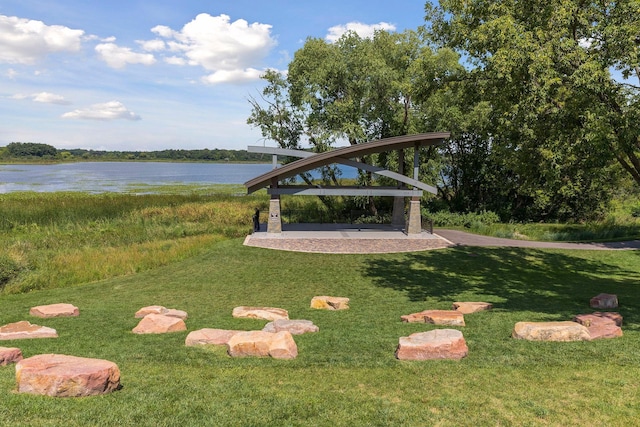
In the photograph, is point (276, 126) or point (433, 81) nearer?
point (433, 81)

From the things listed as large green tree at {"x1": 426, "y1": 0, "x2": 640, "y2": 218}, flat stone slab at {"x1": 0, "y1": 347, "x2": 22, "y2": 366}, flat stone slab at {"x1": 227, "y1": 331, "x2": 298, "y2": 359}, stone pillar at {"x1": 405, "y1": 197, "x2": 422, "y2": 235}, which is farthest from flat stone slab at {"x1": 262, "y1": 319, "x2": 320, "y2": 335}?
stone pillar at {"x1": 405, "y1": 197, "x2": 422, "y2": 235}

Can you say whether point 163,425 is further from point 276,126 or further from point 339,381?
point 276,126

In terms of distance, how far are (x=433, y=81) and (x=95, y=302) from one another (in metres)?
14.1

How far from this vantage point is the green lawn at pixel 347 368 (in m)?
4.30

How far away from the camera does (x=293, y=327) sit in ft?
25.6

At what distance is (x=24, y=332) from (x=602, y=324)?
10527 mm

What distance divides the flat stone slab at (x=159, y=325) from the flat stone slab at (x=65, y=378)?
310 centimetres

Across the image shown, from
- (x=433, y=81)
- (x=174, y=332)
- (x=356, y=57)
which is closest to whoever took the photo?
(x=174, y=332)

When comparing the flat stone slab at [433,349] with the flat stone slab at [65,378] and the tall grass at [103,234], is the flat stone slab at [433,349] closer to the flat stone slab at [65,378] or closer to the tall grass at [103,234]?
the flat stone slab at [65,378]

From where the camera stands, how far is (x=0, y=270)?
13570 millimetres

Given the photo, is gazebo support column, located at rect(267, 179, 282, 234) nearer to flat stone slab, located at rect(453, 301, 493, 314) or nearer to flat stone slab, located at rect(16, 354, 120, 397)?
flat stone slab, located at rect(453, 301, 493, 314)

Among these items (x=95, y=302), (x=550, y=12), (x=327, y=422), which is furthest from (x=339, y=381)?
(x=550, y=12)

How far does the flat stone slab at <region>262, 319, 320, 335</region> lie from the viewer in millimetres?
7664

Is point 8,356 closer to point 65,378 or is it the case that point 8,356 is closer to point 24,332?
point 65,378
